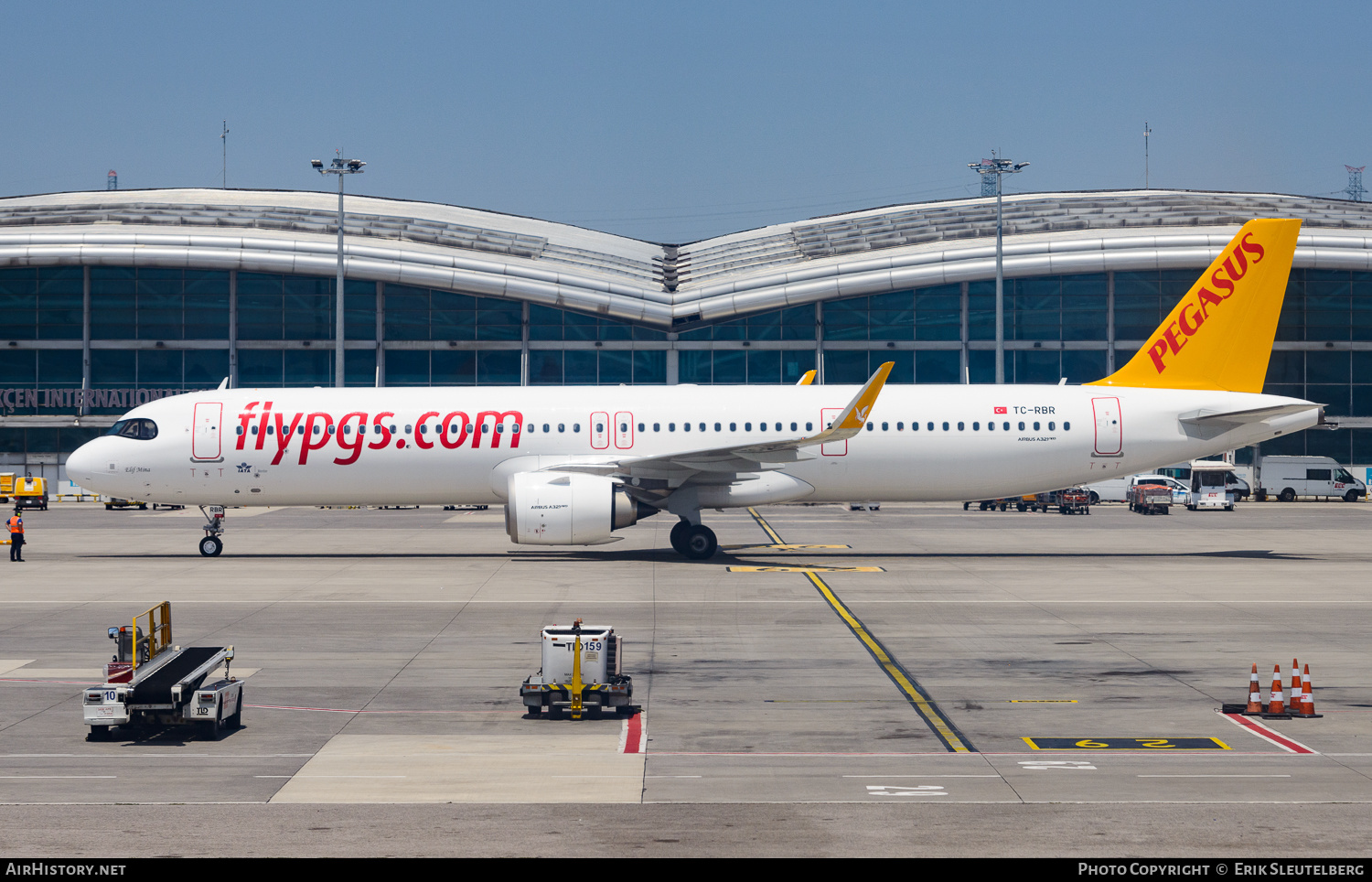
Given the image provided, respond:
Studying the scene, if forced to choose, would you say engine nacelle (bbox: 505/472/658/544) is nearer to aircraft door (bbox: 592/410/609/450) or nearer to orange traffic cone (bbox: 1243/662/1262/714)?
aircraft door (bbox: 592/410/609/450)

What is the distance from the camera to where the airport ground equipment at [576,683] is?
15.4 m

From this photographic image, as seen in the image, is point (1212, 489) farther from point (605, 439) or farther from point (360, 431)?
point (360, 431)

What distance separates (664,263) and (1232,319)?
6219 centimetres

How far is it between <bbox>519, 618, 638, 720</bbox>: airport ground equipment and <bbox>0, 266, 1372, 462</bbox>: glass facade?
58373 millimetres

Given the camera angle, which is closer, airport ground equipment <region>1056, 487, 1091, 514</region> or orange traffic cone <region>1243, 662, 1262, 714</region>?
orange traffic cone <region>1243, 662, 1262, 714</region>

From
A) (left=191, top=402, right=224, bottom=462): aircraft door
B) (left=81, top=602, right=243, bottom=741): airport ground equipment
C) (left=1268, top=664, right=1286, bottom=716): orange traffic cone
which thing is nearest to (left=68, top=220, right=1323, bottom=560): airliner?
(left=191, top=402, right=224, bottom=462): aircraft door

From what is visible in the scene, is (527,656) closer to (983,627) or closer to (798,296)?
(983,627)

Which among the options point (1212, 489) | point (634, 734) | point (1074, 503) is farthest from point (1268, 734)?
point (1212, 489)

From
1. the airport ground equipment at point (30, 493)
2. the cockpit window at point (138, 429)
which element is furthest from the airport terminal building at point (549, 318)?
the cockpit window at point (138, 429)

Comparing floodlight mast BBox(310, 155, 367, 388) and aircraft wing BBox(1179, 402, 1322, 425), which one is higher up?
floodlight mast BBox(310, 155, 367, 388)

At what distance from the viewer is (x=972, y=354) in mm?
74312

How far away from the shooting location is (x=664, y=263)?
9550cm

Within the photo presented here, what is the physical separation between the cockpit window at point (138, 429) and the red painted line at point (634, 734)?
24.6m

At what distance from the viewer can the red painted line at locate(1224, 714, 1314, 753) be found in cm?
1370
